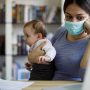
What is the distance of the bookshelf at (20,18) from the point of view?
343 centimetres

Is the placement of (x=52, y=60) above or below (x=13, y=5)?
below

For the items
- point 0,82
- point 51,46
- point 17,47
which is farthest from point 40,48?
point 17,47

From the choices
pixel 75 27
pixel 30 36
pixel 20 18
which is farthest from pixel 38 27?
pixel 20 18

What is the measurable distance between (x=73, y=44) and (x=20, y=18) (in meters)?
2.20

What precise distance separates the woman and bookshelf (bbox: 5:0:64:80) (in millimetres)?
2054

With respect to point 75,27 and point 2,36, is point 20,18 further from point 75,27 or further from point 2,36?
point 75,27

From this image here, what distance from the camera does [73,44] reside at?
139cm

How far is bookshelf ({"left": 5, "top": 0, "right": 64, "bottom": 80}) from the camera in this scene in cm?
343

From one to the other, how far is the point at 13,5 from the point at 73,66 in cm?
230

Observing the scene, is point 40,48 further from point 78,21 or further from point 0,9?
point 0,9

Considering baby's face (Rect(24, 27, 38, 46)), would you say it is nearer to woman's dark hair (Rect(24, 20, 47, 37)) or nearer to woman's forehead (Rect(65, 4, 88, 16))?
woman's dark hair (Rect(24, 20, 47, 37))

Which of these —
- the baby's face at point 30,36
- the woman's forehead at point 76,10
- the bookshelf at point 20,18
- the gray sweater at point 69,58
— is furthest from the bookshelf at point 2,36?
the woman's forehead at point 76,10

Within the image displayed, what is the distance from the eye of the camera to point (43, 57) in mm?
1437

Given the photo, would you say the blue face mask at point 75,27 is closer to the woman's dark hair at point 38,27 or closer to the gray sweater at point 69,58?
the gray sweater at point 69,58
